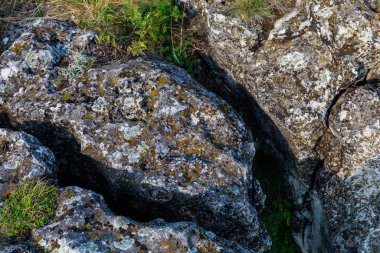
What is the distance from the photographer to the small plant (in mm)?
3852

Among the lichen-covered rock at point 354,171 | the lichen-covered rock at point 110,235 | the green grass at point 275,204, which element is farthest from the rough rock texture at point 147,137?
the green grass at point 275,204

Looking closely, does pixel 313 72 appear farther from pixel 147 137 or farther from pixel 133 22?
pixel 133 22

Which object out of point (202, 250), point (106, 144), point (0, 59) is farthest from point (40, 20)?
point (202, 250)

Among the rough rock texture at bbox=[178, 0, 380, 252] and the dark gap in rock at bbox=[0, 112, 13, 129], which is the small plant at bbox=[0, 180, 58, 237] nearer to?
the dark gap in rock at bbox=[0, 112, 13, 129]

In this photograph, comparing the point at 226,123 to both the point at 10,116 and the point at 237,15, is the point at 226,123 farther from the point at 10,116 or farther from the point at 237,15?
the point at 10,116

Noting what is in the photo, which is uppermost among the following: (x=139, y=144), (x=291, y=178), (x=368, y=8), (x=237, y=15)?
(x=368, y=8)

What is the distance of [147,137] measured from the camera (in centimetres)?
475

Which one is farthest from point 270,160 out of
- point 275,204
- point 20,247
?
point 20,247

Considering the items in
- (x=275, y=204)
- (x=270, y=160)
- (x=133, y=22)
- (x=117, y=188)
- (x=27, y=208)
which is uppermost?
(x=133, y=22)

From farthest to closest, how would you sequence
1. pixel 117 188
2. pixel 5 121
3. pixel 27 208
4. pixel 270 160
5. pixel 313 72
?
pixel 270 160 < pixel 313 72 < pixel 5 121 < pixel 117 188 < pixel 27 208

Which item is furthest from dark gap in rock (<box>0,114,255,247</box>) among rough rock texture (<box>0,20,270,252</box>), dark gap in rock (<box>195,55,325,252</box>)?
dark gap in rock (<box>195,55,325,252</box>)

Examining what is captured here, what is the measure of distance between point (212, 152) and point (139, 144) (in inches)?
29.5

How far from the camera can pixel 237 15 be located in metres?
5.66

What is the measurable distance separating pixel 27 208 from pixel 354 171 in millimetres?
3615
